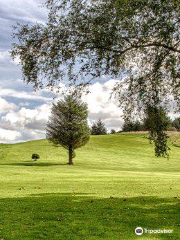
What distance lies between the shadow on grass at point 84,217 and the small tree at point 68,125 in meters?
50.3

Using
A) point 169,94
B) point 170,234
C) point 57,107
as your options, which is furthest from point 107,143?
point 170,234

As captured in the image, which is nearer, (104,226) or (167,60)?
(104,226)

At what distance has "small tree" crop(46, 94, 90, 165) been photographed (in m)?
72.4

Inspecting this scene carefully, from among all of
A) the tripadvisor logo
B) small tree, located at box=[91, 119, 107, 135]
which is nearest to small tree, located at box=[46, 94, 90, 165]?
the tripadvisor logo

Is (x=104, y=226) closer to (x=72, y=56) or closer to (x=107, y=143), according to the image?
(x=72, y=56)

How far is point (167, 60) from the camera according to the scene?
759 inches

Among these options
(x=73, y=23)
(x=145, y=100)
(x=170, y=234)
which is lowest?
(x=170, y=234)

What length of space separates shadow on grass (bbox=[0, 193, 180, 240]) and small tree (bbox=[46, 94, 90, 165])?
50312mm

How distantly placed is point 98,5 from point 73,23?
1863mm

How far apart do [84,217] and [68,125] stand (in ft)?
187

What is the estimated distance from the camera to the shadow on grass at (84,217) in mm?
13281

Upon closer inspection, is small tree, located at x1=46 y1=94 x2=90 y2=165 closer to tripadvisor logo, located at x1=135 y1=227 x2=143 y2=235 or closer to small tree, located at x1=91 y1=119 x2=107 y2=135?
tripadvisor logo, located at x1=135 y1=227 x2=143 y2=235

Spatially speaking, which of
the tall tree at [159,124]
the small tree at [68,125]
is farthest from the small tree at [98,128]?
the tall tree at [159,124]

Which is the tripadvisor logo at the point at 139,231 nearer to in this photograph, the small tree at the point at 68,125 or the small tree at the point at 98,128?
the small tree at the point at 68,125
